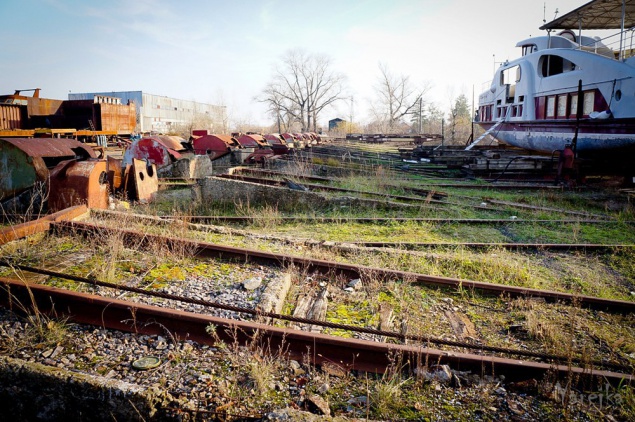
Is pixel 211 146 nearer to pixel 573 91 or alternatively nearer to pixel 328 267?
pixel 328 267

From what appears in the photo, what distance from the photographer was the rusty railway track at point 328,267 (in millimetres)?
4020

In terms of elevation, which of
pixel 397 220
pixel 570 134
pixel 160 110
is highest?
pixel 160 110

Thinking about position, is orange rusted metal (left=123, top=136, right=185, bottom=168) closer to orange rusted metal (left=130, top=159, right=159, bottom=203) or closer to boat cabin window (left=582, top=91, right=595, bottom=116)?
orange rusted metal (left=130, top=159, right=159, bottom=203)

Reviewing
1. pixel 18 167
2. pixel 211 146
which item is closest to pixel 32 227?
pixel 18 167

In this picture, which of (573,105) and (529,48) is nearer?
(573,105)

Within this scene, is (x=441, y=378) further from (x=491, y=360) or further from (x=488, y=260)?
(x=488, y=260)

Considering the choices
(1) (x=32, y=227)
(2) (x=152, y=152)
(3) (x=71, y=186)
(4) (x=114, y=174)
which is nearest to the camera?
(1) (x=32, y=227)

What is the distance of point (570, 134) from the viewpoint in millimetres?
13617

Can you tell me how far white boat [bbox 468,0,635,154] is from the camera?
38.8ft

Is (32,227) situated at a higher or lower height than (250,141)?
lower

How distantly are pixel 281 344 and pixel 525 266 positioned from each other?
3819 mm

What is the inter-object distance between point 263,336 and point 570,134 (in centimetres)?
1476

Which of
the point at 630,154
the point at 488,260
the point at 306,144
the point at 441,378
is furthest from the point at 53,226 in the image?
the point at 306,144

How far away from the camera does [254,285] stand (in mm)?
4016
